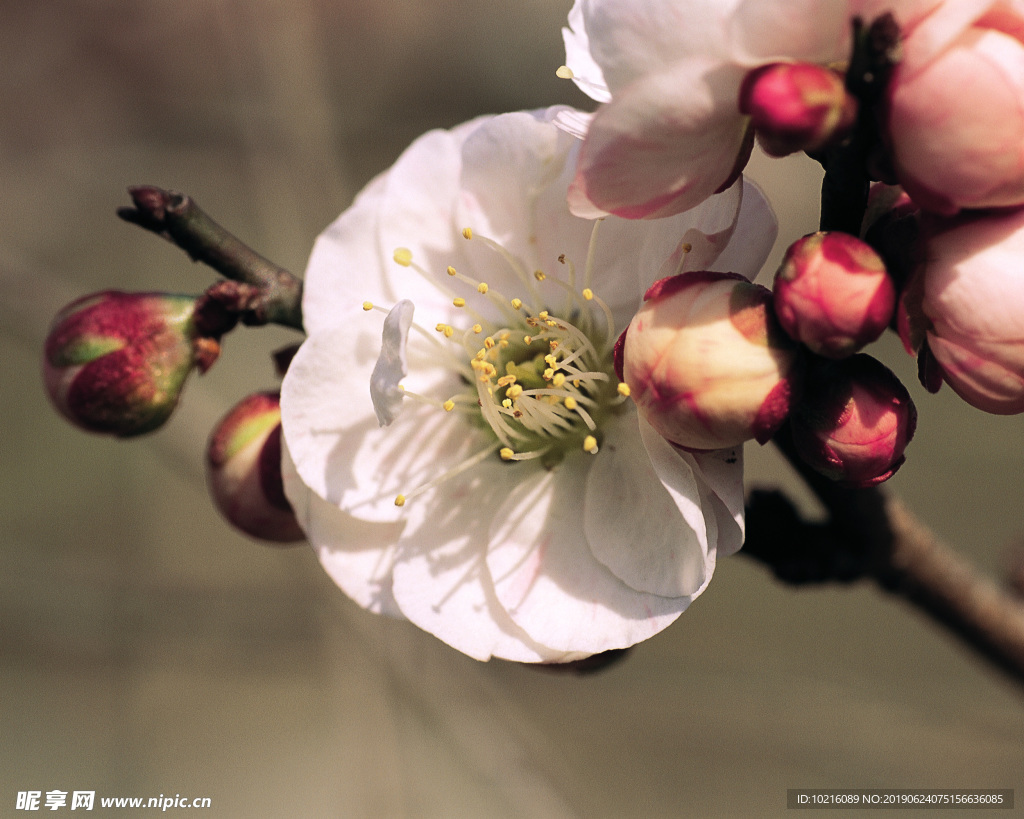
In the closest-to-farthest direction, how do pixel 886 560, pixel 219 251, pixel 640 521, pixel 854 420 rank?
pixel 854 420
pixel 640 521
pixel 219 251
pixel 886 560

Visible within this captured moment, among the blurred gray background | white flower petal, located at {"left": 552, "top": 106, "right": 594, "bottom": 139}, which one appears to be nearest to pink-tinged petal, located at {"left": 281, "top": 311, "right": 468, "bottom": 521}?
white flower petal, located at {"left": 552, "top": 106, "right": 594, "bottom": 139}

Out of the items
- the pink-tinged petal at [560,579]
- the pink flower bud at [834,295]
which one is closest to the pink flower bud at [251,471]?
the pink-tinged petal at [560,579]

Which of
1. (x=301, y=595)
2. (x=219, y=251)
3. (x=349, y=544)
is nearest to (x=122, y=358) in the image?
(x=219, y=251)

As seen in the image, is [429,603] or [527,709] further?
[527,709]

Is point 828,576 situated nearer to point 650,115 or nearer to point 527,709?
point 650,115

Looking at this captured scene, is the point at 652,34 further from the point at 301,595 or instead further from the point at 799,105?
the point at 301,595

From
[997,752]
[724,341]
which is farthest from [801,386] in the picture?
[997,752]
